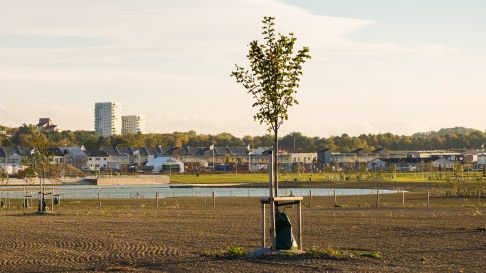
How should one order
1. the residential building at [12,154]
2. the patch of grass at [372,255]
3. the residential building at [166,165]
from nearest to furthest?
1. the patch of grass at [372,255]
2. the residential building at [12,154]
3. the residential building at [166,165]

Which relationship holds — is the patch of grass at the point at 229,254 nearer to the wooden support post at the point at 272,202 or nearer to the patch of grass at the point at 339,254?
the wooden support post at the point at 272,202

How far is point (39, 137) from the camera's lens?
55656 mm

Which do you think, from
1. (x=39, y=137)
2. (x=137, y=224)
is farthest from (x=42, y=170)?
(x=137, y=224)

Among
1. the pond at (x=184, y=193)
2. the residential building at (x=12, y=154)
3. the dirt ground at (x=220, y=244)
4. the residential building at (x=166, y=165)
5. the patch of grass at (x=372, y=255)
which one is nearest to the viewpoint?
the dirt ground at (x=220, y=244)

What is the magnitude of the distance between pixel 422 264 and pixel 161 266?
595 centimetres

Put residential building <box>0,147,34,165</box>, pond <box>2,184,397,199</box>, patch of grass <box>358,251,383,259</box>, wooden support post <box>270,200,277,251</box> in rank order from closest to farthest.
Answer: wooden support post <box>270,200,277,251</box> < patch of grass <box>358,251,383,259</box> < pond <box>2,184,397,199</box> < residential building <box>0,147,34,165</box>

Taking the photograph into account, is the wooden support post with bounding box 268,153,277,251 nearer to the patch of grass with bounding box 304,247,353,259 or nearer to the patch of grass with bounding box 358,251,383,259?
the patch of grass with bounding box 304,247,353,259

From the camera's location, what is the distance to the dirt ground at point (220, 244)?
20.1 m

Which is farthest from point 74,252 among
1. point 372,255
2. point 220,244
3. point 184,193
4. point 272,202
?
point 184,193

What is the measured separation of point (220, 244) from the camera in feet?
83.8

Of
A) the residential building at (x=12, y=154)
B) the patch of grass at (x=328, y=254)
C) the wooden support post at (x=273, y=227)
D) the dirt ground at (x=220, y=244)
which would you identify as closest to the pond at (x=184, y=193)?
the dirt ground at (x=220, y=244)

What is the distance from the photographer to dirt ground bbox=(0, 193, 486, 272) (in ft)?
66.0

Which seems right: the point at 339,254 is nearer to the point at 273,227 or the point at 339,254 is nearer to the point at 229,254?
the point at 273,227

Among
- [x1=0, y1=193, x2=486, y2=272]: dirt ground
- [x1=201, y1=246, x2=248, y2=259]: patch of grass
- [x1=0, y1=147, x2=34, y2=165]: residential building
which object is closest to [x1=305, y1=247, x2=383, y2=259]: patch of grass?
[x1=0, y1=193, x2=486, y2=272]: dirt ground
